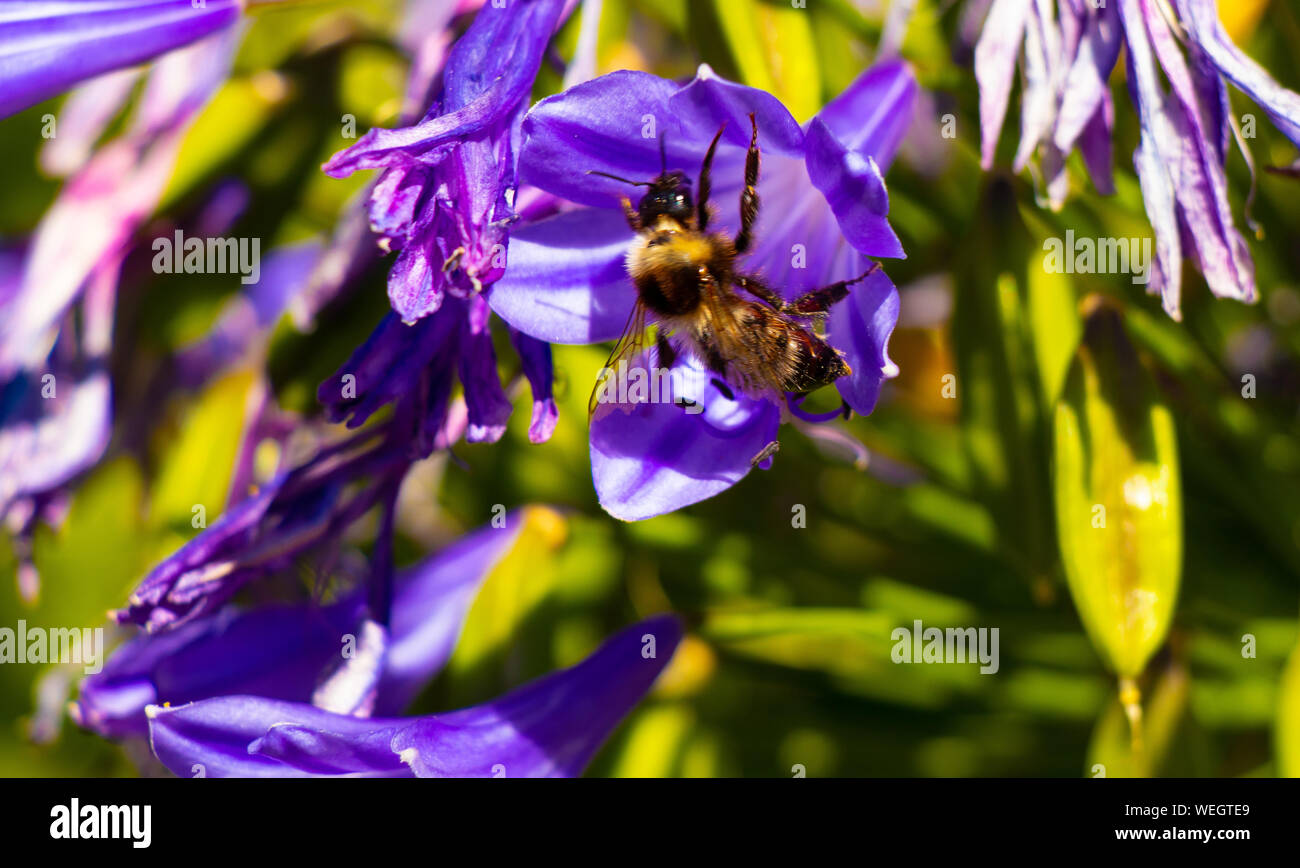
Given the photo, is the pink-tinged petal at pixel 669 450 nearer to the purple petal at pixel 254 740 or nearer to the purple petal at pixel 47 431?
the purple petal at pixel 254 740

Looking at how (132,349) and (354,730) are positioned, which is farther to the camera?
(132,349)

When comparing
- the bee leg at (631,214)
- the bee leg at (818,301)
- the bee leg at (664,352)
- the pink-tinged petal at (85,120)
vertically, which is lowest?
the bee leg at (664,352)

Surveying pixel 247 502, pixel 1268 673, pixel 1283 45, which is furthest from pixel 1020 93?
pixel 247 502

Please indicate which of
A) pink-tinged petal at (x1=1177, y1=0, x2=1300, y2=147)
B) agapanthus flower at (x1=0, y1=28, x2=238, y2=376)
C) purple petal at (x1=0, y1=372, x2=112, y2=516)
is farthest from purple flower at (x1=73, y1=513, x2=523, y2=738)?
pink-tinged petal at (x1=1177, y1=0, x2=1300, y2=147)

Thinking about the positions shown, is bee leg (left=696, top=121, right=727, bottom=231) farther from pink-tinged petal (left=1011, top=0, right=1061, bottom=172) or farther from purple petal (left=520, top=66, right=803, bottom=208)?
pink-tinged petal (left=1011, top=0, right=1061, bottom=172)

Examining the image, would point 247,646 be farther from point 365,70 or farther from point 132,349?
point 365,70

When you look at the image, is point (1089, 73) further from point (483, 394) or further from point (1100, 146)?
point (483, 394)
